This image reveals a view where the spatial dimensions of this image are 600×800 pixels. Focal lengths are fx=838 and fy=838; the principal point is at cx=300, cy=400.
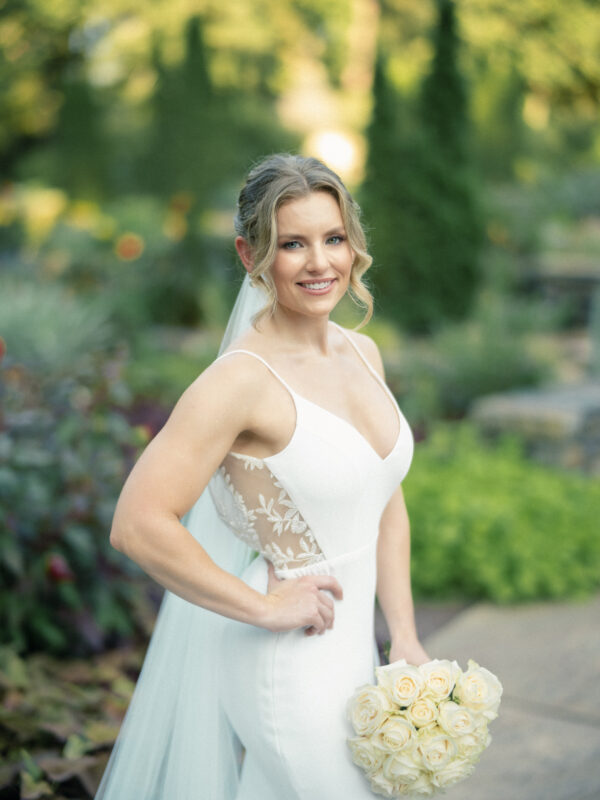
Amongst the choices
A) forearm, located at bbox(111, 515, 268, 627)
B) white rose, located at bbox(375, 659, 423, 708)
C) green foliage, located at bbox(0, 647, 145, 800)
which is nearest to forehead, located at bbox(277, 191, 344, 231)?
forearm, located at bbox(111, 515, 268, 627)

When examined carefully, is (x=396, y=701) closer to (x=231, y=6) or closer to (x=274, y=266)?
(x=274, y=266)

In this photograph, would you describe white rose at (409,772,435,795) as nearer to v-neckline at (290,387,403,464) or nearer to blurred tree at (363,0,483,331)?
v-neckline at (290,387,403,464)

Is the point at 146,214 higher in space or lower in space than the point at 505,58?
lower

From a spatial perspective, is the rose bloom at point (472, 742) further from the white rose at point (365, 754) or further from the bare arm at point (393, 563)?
the bare arm at point (393, 563)

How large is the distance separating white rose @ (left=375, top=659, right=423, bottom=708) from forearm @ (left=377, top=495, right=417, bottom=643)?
1.02 feet

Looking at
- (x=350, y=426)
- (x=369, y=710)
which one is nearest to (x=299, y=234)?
(x=350, y=426)

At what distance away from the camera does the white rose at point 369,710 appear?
1551 millimetres

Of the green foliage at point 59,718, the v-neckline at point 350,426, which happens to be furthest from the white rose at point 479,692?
the green foliage at point 59,718

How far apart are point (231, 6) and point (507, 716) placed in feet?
64.6

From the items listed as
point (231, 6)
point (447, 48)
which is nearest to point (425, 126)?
point (447, 48)

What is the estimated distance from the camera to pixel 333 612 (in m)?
1.62

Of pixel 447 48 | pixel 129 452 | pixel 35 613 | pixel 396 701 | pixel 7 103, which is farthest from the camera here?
pixel 7 103

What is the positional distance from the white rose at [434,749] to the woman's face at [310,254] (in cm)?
81

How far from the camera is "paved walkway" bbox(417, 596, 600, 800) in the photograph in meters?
2.76
